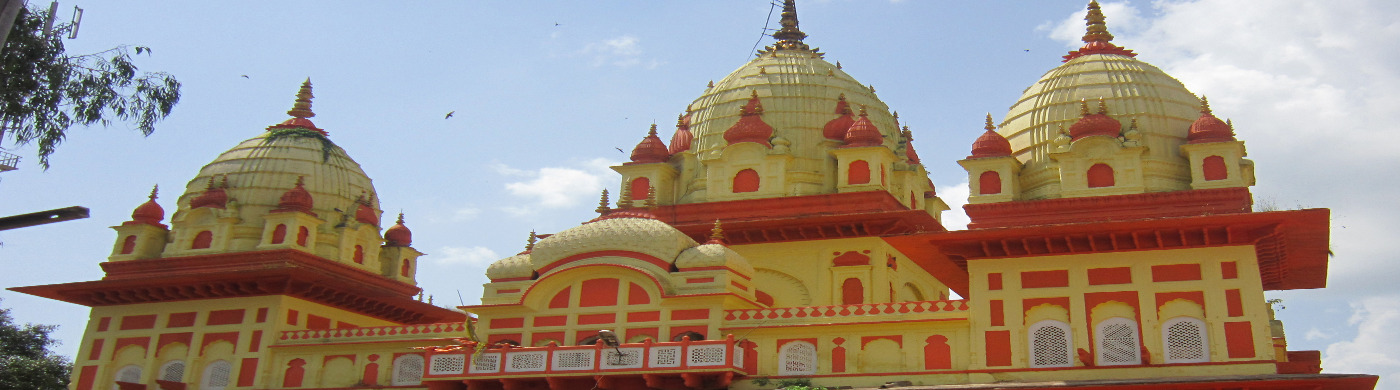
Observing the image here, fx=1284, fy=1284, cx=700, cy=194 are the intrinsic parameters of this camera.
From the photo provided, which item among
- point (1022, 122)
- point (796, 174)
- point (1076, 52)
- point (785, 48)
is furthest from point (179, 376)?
point (1076, 52)

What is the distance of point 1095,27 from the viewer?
3075cm

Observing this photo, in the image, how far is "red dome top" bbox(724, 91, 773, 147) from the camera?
103 feet

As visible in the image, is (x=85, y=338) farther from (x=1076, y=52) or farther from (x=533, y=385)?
(x=1076, y=52)

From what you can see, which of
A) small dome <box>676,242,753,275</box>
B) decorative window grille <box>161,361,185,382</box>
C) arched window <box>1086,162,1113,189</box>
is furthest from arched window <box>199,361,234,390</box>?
arched window <box>1086,162,1113,189</box>

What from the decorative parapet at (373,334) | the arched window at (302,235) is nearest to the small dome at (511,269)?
the decorative parapet at (373,334)

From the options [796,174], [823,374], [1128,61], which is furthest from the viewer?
[796,174]

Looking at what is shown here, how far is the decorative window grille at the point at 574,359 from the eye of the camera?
80.2ft

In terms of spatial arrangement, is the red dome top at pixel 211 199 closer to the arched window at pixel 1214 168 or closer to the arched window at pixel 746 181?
the arched window at pixel 746 181

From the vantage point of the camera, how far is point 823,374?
24.3 meters

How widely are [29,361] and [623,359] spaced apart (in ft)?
66.3

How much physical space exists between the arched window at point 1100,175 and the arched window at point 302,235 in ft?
62.4

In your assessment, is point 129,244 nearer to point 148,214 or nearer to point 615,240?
point 148,214

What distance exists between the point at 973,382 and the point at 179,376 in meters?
18.8

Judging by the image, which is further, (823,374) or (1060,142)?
(1060,142)
